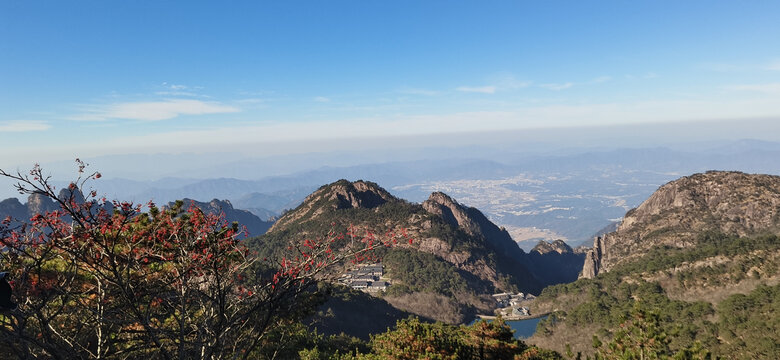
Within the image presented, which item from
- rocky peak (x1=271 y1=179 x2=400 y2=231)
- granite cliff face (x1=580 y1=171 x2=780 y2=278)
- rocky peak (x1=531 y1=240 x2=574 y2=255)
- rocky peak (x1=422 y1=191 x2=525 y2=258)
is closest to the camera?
granite cliff face (x1=580 y1=171 x2=780 y2=278)

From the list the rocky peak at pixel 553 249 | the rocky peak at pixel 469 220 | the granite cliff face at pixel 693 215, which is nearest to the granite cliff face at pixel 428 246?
the rocky peak at pixel 469 220

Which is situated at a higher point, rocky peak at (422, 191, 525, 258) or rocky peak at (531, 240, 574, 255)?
rocky peak at (422, 191, 525, 258)

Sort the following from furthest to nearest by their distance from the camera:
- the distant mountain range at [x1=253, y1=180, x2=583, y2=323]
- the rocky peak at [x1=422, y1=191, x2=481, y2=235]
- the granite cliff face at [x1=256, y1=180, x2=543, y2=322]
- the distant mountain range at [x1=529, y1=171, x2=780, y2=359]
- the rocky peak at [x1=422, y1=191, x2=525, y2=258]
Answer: the rocky peak at [x1=422, y1=191, x2=525, y2=258]
the rocky peak at [x1=422, y1=191, x2=481, y2=235]
the distant mountain range at [x1=253, y1=180, x2=583, y2=323]
the granite cliff face at [x1=256, y1=180, x2=543, y2=322]
the distant mountain range at [x1=529, y1=171, x2=780, y2=359]

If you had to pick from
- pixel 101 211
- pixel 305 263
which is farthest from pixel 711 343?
pixel 101 211

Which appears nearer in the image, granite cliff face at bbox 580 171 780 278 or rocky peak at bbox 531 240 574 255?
granite cliff face at bbox 580 171 780 278

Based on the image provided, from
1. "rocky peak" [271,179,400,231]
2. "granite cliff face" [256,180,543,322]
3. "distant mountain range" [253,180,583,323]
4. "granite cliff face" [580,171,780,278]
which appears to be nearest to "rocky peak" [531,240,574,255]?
"distant mountain range" [253,180,583,323]

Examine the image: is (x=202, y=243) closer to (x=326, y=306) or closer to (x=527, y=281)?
(x=326, y=306)

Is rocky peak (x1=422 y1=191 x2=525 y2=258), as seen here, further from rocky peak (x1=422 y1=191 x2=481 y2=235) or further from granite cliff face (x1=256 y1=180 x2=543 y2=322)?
granite cliff face (x1=256 y1=180 x2=543 y2=322)
